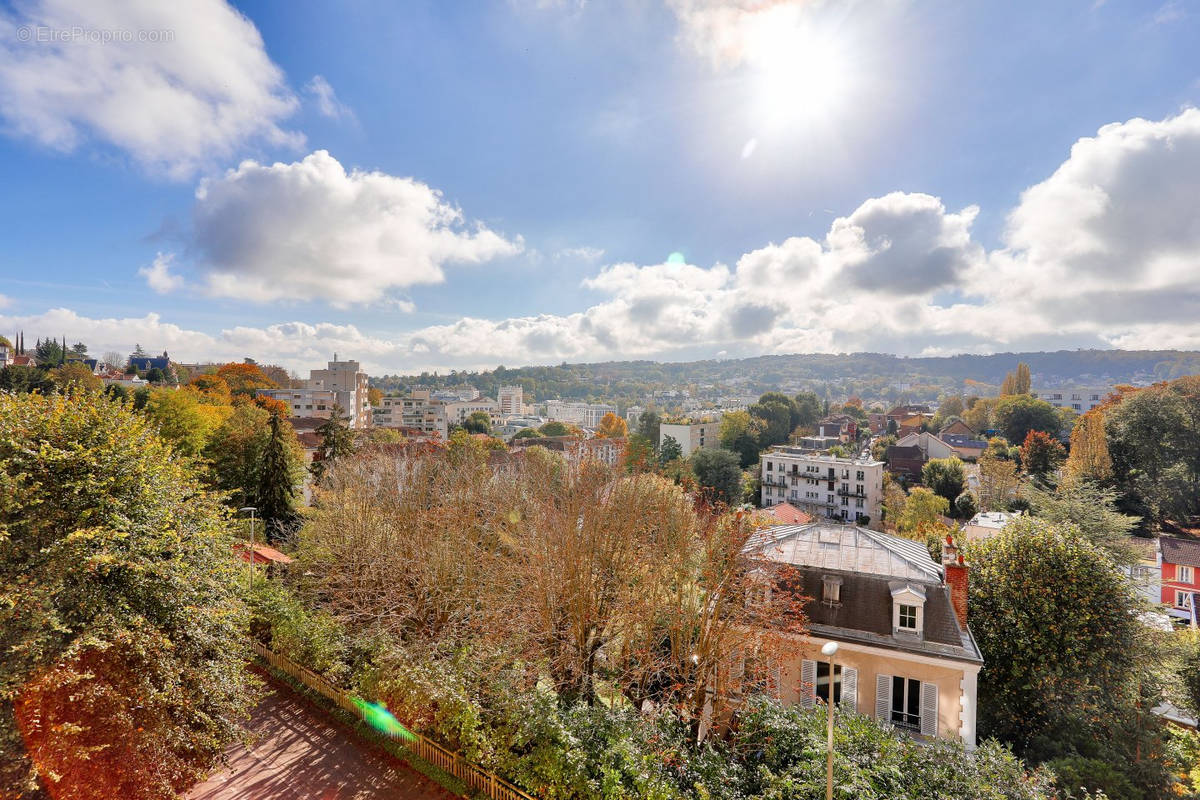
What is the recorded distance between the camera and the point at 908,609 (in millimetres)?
12078

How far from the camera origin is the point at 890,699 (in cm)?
1184

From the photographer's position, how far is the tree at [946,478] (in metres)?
42.6

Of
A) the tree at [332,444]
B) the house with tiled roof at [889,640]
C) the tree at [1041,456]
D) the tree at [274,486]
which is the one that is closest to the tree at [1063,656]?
the house with tiled roof at [889,640]

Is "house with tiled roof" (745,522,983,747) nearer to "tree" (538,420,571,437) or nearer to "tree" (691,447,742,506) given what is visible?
"tree" (691,447,742,506)

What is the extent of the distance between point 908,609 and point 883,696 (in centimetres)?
212

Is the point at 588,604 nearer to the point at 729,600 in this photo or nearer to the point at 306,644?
the point at 729,600

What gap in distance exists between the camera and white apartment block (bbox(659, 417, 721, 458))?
221 feet

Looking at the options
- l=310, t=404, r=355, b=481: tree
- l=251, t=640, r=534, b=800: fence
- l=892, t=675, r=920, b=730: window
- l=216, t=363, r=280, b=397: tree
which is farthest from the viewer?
l=216, t=363, r=280, b=397: tree

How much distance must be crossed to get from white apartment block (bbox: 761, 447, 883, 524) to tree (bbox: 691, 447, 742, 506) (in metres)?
8.27

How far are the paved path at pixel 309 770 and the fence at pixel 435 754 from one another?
373 millimetres

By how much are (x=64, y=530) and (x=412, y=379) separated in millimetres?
194251

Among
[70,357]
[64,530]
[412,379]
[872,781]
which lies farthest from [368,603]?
[412,379]

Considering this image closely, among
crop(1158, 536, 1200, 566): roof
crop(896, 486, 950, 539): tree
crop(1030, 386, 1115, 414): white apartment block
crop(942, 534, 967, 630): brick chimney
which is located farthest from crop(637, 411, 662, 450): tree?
crop(1030, 386, 1115, 414): white apartment block

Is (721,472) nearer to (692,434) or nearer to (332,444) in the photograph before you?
(692,434)
